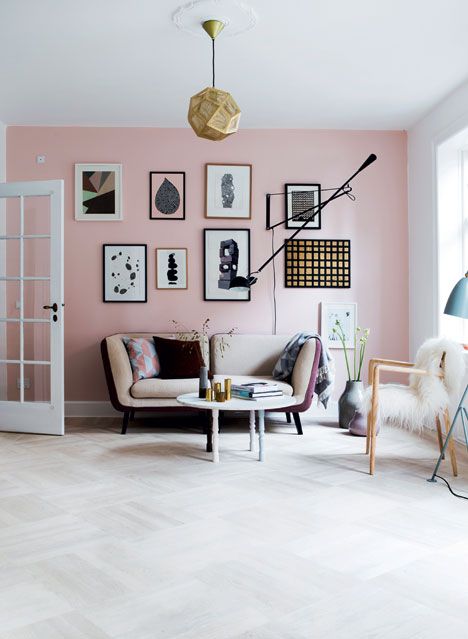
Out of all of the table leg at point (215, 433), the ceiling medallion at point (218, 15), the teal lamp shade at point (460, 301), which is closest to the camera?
the ceiling medallion at point (218, 15)

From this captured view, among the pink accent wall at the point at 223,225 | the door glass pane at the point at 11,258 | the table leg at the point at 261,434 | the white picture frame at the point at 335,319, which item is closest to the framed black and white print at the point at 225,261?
the pink accent wall at the point at 223,225

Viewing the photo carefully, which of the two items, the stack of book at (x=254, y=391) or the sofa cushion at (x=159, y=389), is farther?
the sofa cushion at (x=159, y=389)

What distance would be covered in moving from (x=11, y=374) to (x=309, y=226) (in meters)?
2.96

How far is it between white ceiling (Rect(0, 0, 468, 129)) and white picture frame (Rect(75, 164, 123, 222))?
42 cm

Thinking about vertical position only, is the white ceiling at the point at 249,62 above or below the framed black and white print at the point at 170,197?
above

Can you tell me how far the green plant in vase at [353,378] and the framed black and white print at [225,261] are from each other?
1023mm

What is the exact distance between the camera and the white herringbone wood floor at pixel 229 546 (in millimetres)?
2039

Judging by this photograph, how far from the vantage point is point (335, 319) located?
5910mm

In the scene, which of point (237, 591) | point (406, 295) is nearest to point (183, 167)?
point (406, 295)

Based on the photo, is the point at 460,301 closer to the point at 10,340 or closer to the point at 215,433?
the point at 215,433

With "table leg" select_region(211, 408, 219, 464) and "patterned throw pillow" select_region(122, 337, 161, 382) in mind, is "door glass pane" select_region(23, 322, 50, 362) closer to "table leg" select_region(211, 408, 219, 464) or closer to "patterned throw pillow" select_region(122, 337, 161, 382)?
"patterned throw pillow" select_region(122, 337, 161, 382)

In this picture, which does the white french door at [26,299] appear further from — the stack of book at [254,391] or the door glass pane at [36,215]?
the stack of book at [254,391]

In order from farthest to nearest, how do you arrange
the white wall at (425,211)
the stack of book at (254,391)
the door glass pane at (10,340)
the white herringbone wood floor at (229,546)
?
the door glass pane at (10,340) < the white wall at (425,211) < the stack of book at (254,391) < the white herringbone wood floor at (229,546)

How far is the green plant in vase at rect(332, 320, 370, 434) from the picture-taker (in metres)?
5.34
